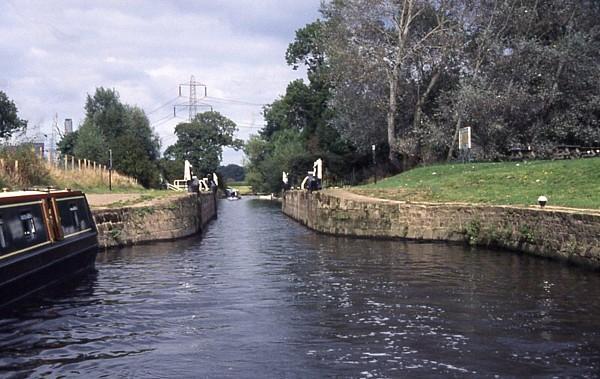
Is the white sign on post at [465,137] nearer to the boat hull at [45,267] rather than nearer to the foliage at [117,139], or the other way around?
the boat hull at [45,267]

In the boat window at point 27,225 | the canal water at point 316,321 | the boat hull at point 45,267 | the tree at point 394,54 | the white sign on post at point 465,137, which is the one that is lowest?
the canal water at point 316,321

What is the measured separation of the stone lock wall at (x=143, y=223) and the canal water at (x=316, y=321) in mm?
3769

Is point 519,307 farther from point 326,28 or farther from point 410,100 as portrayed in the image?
point 326,28

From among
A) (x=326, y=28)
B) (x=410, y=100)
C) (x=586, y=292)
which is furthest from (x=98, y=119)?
(x=586, y=292)

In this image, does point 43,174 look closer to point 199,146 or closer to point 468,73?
point 468,73

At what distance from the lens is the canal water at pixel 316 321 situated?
8.04 m

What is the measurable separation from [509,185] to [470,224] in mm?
5047

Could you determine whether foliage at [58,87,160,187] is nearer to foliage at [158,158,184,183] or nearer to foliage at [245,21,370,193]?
foliage at [158,158,184,183]

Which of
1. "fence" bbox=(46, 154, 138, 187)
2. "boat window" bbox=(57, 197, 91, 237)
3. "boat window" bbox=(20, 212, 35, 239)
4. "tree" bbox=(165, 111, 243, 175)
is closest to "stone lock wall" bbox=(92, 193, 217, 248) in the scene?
"boat window" bbox=(57, 197, 91, 237)

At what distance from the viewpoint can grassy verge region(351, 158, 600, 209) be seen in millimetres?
20031

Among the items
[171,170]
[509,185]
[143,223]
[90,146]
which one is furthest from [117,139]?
[509,185]

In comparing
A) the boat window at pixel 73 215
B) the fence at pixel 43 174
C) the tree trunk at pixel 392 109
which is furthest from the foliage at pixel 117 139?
the boat window at pixel 73 215

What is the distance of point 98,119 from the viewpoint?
72625mm

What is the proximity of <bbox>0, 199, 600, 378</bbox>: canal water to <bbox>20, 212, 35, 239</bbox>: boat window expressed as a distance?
1.29 m
